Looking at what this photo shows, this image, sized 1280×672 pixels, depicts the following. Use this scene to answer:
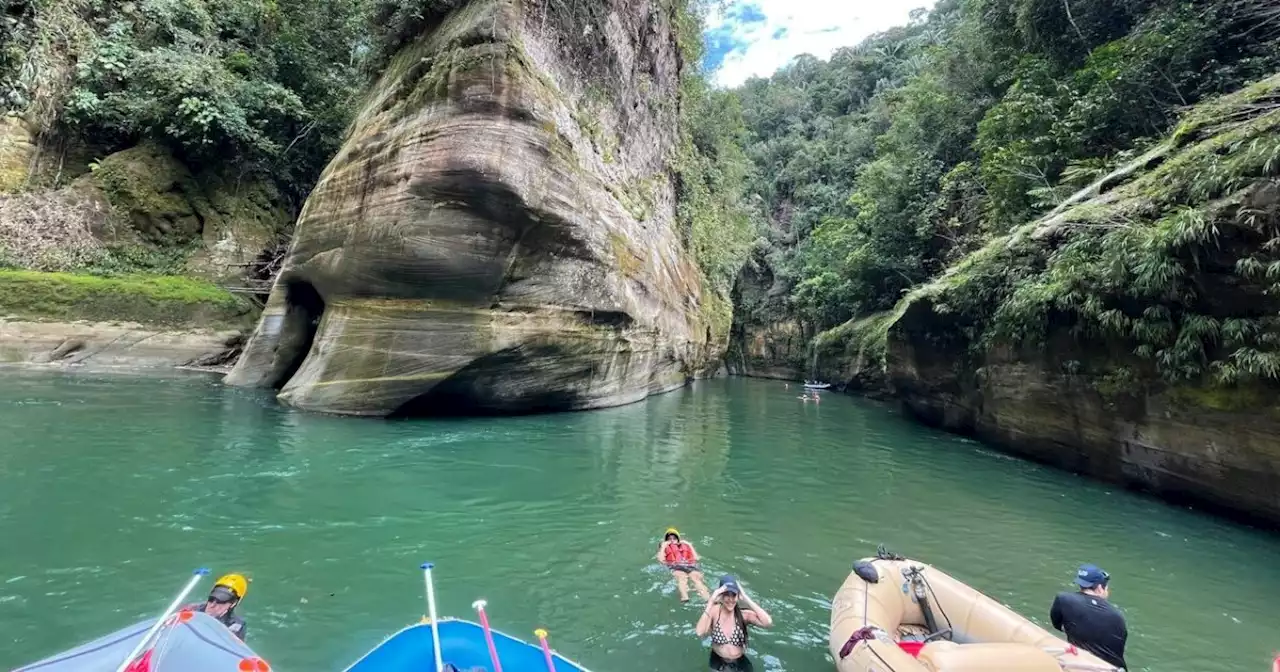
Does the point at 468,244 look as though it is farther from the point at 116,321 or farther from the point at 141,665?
the point at 116,321

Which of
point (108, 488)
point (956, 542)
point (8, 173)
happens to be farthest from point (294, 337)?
point (956, 542)

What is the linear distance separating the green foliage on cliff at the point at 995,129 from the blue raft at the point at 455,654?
10131 millimetres

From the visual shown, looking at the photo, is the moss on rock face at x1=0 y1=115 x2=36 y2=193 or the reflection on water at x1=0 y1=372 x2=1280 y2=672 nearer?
the reflection on water at x1=0 y1=372 x2=1280 y2=672

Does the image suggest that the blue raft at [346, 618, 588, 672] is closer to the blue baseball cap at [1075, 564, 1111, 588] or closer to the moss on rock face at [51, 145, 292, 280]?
the blue baseball cap at [1075, 564, 1111, 588]

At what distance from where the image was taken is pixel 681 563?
5922mm

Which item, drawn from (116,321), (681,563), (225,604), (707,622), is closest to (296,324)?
(116,321)

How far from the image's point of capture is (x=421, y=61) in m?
13.3

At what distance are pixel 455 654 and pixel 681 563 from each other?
9.23 ft

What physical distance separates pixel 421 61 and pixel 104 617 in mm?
12137

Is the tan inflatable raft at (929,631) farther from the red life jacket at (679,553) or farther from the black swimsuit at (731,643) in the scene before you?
the red life jacket at (679,553)

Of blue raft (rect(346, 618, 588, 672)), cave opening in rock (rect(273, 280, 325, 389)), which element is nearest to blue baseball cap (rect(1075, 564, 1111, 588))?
blue raft (rect(346, 618, 588, 672))

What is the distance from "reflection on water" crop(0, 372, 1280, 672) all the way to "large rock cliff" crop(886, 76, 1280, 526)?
772 mm

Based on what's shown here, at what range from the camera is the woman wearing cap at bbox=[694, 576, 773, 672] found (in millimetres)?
4246

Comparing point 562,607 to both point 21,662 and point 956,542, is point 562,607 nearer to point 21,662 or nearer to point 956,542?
point 21,662
